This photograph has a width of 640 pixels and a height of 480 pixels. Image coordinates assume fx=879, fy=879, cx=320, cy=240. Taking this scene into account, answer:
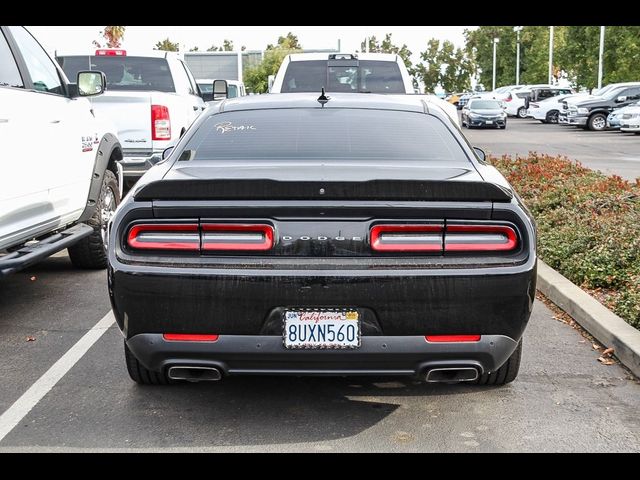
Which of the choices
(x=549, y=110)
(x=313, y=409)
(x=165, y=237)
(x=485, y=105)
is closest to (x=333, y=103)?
(x=165, y=237)

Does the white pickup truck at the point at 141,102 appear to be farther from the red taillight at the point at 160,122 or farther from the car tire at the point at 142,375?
the car tire at the point at 142,375

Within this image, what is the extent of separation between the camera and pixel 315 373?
4.07 metres

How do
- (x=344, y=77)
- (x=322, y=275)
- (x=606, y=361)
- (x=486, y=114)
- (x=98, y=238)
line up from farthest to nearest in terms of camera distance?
1. (x=486, y=114)
2. (x=344, y=77)
3. (x=98, y=238)
4. (x=606, y=361)
5. (x=322, y=275)

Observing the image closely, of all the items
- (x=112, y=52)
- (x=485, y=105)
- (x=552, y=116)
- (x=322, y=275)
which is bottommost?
(x=552, y=116)

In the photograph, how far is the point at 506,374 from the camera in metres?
4.80

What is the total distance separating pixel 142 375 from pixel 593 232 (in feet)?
16.3

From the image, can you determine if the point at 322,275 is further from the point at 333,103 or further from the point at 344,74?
the point at 344,74

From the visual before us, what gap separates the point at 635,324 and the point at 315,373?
273 centimetres

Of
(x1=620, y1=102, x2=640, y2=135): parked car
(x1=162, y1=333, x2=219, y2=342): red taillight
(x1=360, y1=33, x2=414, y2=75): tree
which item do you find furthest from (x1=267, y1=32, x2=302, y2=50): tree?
(x1=162, y1=333, x2=219, y2=342): red taillight

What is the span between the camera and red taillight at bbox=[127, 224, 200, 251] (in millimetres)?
4047

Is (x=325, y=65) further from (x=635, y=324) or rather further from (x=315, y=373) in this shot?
(x=315, y=373)
